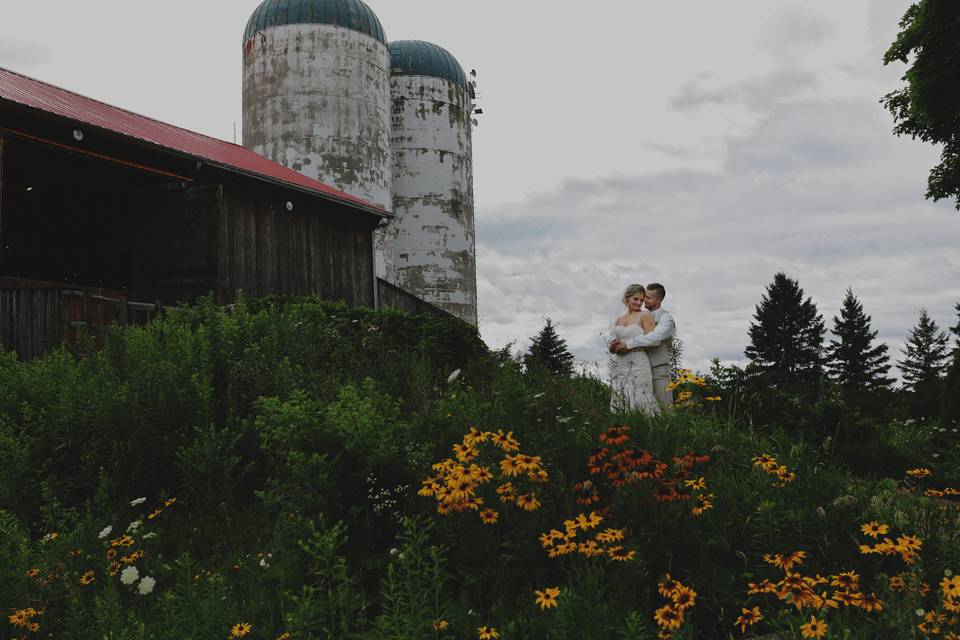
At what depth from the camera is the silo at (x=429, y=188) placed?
93.4ft

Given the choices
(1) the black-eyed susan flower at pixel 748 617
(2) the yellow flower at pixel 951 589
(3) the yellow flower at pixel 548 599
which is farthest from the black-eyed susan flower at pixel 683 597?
(2) the yellow flower at pixel 951 589

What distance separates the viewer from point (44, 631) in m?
4.42

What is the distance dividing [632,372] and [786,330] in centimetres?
3619

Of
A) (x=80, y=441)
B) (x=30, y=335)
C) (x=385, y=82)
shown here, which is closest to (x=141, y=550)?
(x=80, y=441)

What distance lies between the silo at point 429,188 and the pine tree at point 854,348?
2386 cm

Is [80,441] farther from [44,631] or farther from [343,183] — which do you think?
[343,183]

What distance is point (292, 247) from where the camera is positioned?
16641mm

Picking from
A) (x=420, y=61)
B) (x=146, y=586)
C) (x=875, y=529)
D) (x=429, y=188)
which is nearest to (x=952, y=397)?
(x=875, y=529)

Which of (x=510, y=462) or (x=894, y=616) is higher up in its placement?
(x=510, y=462)

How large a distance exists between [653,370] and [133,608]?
17.4 ft

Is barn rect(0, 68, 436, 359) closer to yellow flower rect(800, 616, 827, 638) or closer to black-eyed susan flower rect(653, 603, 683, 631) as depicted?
black-eyed susan flower rect(653, 603, 683, 631)

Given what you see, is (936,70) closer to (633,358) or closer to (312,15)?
(633,358)

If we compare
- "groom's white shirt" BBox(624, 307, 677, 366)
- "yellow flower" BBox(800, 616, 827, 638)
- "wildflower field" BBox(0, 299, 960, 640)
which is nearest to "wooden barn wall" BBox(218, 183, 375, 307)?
"wildflower field" BBox(0, 299, 960, 640)

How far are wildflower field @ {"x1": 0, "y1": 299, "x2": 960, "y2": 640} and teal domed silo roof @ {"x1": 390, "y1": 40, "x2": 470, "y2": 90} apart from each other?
23.7 m
